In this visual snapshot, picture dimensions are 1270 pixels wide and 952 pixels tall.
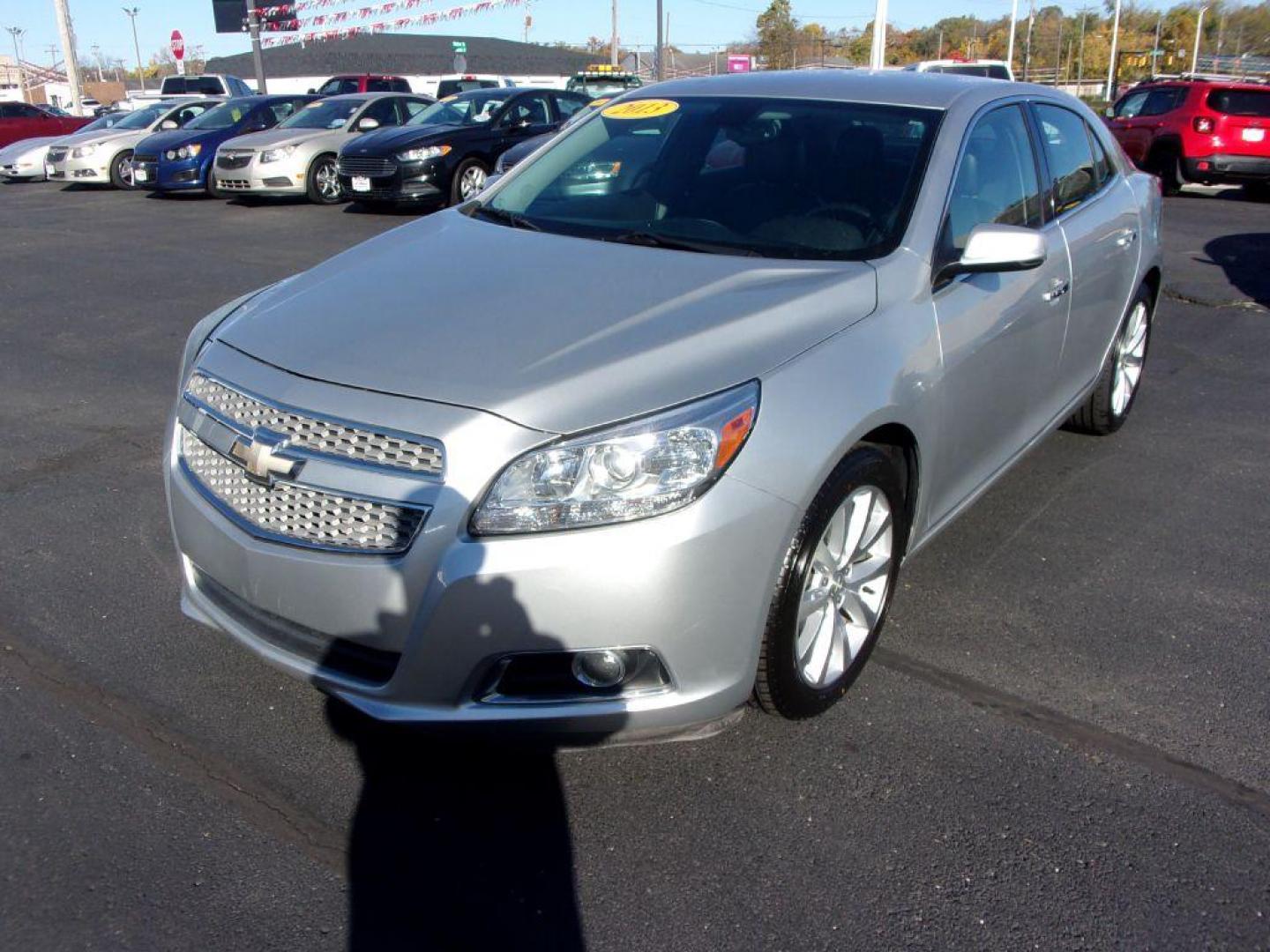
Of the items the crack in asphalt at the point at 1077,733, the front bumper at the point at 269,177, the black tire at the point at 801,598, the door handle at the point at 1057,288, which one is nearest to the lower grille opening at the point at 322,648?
the black tire at the point at 801,598

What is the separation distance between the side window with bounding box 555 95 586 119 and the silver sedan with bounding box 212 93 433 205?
6.88ft

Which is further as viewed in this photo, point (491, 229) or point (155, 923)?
point (491, 229)

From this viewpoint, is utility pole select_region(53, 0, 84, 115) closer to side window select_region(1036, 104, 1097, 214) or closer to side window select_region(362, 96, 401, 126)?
side window select_region(362, 96, 401, 126)

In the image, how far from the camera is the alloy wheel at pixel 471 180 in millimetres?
15109

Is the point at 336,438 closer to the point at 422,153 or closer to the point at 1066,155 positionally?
the point at 1066,155

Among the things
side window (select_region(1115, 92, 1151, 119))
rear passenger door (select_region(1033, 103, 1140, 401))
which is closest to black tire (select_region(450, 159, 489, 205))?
side window (select_region(1115, 92, 1151, 119))

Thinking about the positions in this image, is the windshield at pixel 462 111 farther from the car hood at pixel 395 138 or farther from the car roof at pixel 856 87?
the car roof at pixel 856 87

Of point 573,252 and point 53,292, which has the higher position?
point 573,252

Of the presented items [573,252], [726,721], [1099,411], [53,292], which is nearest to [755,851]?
[726,721]

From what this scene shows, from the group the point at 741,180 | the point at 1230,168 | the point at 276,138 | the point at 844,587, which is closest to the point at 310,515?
the point at 844,587

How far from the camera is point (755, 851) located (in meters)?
2.71

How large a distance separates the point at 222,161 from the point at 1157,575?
15439mm

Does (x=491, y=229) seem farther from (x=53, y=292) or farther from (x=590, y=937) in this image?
(x=53, y=292)

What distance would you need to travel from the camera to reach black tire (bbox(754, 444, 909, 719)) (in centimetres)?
285
